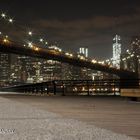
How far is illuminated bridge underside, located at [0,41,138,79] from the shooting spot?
312 feet

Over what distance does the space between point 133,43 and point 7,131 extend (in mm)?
161976

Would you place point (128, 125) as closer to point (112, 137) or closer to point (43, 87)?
point (112, 137)

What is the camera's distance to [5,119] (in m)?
11.6

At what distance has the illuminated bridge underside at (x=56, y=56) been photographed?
95.0m

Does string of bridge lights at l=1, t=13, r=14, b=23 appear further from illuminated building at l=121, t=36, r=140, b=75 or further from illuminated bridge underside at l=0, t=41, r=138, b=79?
illuminated building at l=121, t=36, r=140, b=75

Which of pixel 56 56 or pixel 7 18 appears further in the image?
pixel 7 18

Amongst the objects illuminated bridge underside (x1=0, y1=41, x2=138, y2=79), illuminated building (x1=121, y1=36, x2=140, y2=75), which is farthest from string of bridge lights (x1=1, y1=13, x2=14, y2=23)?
illuminated building (x1=121, y1=36, x2=140, y2=75)

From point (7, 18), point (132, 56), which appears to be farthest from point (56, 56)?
point (132, 56)

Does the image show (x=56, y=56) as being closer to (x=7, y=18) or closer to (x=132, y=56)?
(x=7, y=18)

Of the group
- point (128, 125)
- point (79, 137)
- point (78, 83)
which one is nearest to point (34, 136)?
point (79, 137)

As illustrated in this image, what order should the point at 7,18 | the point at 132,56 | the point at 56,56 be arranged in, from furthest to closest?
the point at 132,56, the point at 7,18, the point at 56,56

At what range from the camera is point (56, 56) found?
4382 inches

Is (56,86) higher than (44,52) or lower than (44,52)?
lower

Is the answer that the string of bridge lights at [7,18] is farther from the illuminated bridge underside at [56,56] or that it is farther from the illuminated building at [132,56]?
the illuminated building at [132,56]
